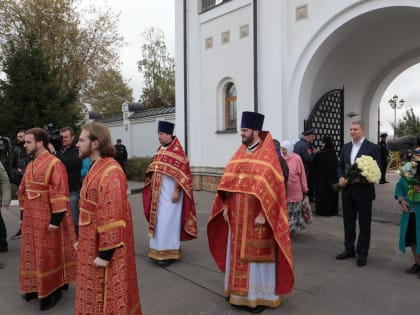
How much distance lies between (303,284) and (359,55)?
8.27 metres

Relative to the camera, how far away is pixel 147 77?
1534 inches

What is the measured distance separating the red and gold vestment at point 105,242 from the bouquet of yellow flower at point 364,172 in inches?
126

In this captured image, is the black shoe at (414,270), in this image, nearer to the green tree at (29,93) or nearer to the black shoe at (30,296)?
the black shoe at (30,296)

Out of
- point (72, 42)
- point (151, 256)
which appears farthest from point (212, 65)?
point (72, 42)

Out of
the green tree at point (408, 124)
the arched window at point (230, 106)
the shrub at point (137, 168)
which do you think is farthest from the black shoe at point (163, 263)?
the green tree at point (408, 124)

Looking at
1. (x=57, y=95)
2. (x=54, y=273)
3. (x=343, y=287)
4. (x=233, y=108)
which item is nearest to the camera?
(x=54, y=273)

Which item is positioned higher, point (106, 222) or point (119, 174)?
point (119, 174)

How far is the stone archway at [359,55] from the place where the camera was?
8161mm

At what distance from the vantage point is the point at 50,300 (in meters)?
3.89

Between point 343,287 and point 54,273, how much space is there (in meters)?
3.16

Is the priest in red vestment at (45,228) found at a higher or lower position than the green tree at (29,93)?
lower

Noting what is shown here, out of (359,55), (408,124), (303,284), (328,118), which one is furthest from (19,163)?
(408,124)

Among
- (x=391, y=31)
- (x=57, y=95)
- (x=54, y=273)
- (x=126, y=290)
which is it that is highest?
(x=391, y=31)

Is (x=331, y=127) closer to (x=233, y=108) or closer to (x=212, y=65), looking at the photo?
(x=233, y=108)
